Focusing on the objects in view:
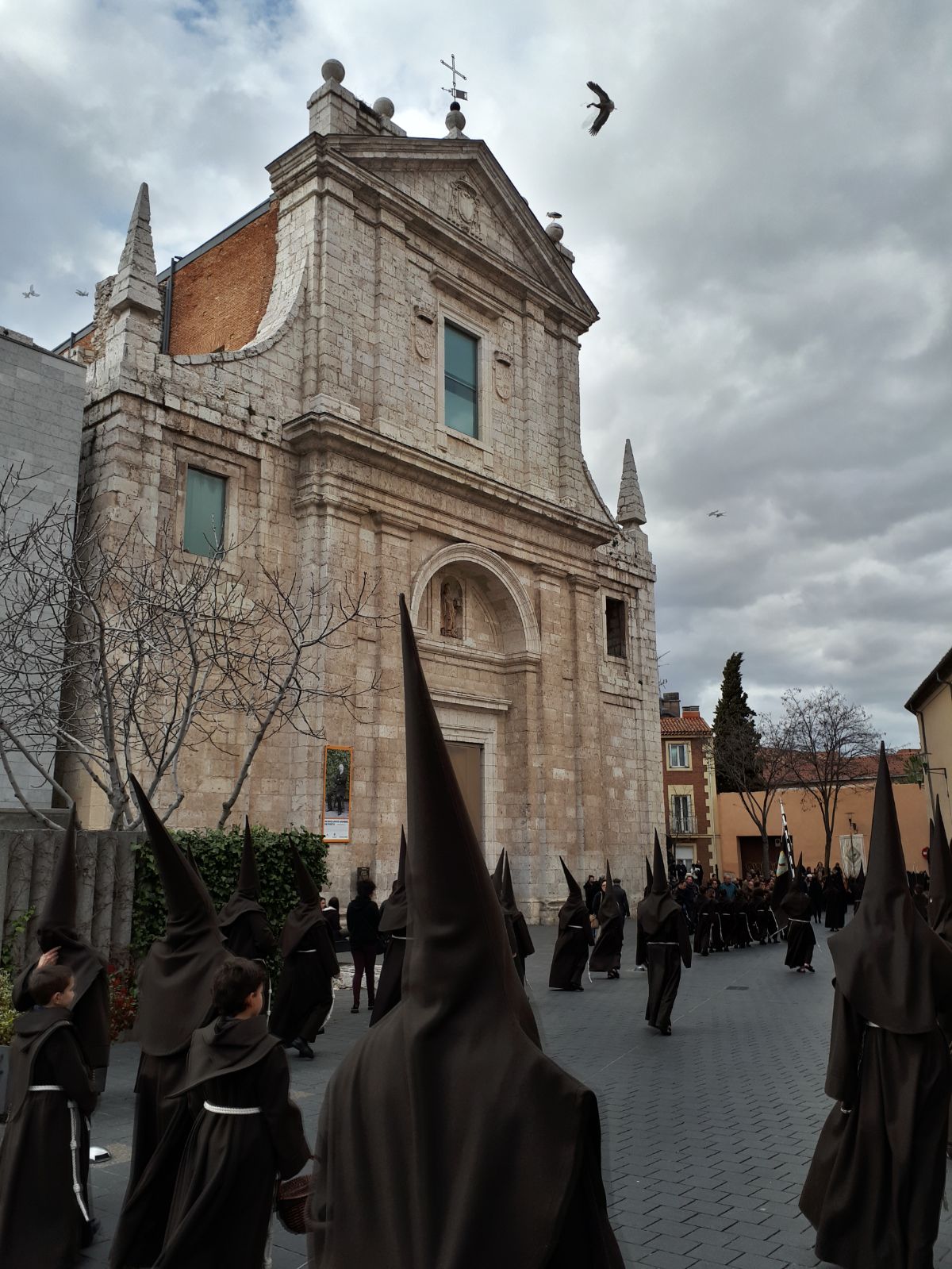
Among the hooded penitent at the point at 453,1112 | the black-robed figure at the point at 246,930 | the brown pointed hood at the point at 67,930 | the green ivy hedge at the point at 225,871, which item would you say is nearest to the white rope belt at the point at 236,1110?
the brown pointed hood at the point at 67,930

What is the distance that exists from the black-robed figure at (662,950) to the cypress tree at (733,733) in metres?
30.7

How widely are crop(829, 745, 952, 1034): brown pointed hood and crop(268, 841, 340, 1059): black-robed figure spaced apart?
6.16 meters

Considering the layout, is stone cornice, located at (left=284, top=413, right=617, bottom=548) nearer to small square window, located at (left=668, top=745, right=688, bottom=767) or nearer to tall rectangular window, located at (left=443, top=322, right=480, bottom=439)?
tall rectangular window, located at (left=443, top=322, right=480, bottom=439)

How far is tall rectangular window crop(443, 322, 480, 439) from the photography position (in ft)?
77.4

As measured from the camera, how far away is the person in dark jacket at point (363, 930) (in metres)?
12.2

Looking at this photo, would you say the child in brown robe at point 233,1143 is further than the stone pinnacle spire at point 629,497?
No

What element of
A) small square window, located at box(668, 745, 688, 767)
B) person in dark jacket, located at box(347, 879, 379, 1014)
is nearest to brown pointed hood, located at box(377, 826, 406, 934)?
person in dark jacket, located at box(347, 879, 379, 1014)

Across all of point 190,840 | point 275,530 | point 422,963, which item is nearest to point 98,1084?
point 190,840

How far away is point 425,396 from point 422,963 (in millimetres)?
21439

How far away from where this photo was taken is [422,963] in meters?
2.03

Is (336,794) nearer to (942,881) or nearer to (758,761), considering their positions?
(942,881)

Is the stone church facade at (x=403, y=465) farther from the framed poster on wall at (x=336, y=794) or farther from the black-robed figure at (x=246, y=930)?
the black-robed figure at (x=246, y=930)

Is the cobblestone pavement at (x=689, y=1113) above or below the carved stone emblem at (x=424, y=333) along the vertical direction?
below

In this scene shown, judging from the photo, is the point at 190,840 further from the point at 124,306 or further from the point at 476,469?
the point at 476,469
